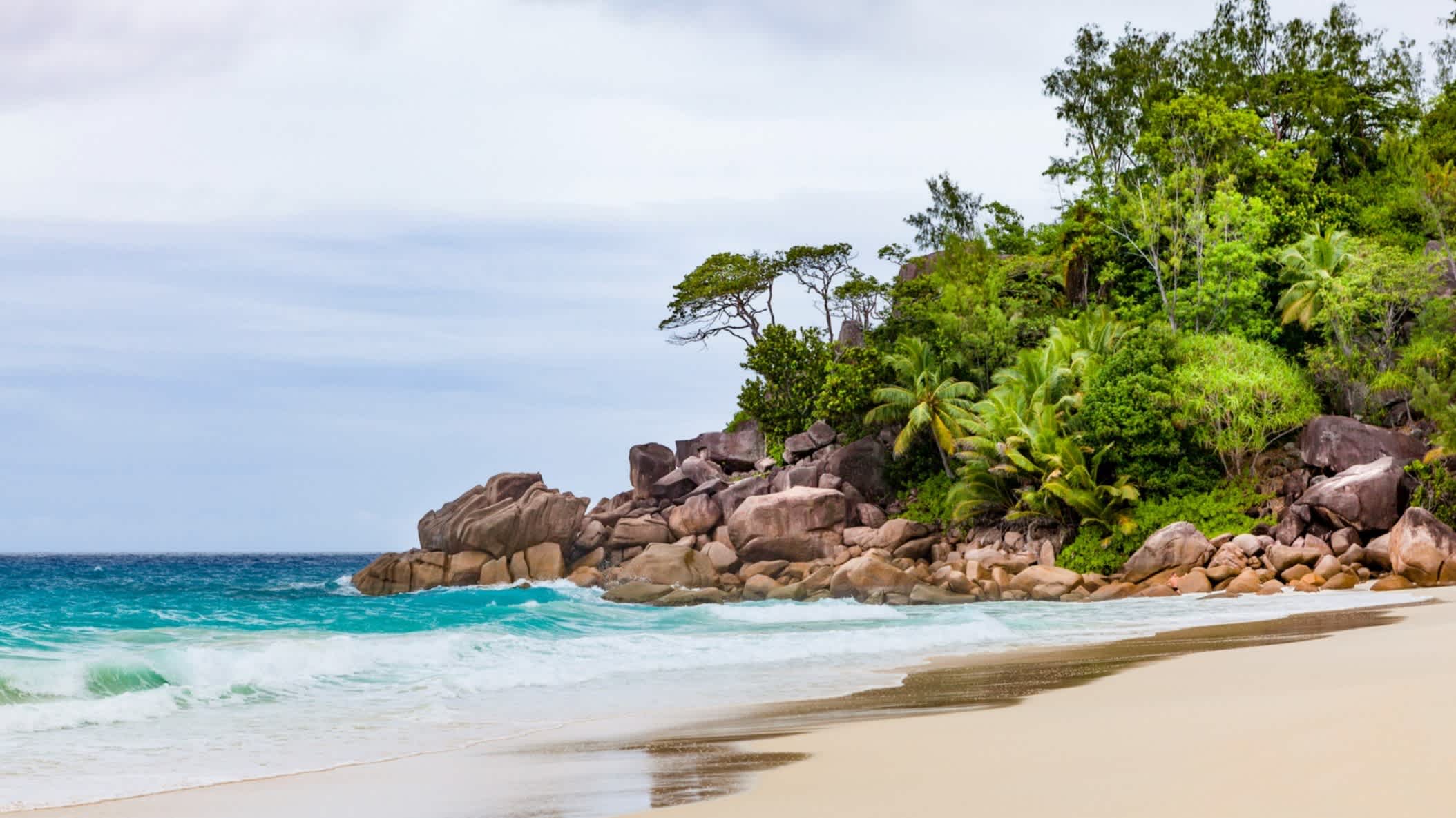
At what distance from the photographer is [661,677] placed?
1239 cm

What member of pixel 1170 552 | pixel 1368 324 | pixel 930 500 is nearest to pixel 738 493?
pixel 930 500

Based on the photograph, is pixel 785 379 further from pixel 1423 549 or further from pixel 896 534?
pixel 1423 549

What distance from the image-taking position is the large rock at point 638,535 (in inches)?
1553

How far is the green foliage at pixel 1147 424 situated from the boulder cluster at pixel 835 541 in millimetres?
2590

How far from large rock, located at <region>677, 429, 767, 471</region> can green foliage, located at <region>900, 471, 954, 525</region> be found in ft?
29.6

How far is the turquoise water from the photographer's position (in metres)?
8.02

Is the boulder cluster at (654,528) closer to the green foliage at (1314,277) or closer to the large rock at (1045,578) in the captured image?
the large rock at (1045,578)

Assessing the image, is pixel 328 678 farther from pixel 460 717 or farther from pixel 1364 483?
pixel 1364 483

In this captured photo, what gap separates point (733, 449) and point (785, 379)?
16.7 ft

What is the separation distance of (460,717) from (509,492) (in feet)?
103

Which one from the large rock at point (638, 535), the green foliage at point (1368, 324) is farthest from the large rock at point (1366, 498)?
the large rock at point (638, 535)

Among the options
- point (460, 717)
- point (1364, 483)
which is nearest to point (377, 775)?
point (460, 717)

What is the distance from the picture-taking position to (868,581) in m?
30.0

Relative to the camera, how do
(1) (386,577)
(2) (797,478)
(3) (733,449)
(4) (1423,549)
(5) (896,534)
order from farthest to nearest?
1. (3) (733,449)
2. (2) (797,478)
3. (1) (386,577)
4. (5) (896,534)
5. (4) (1423,549)
